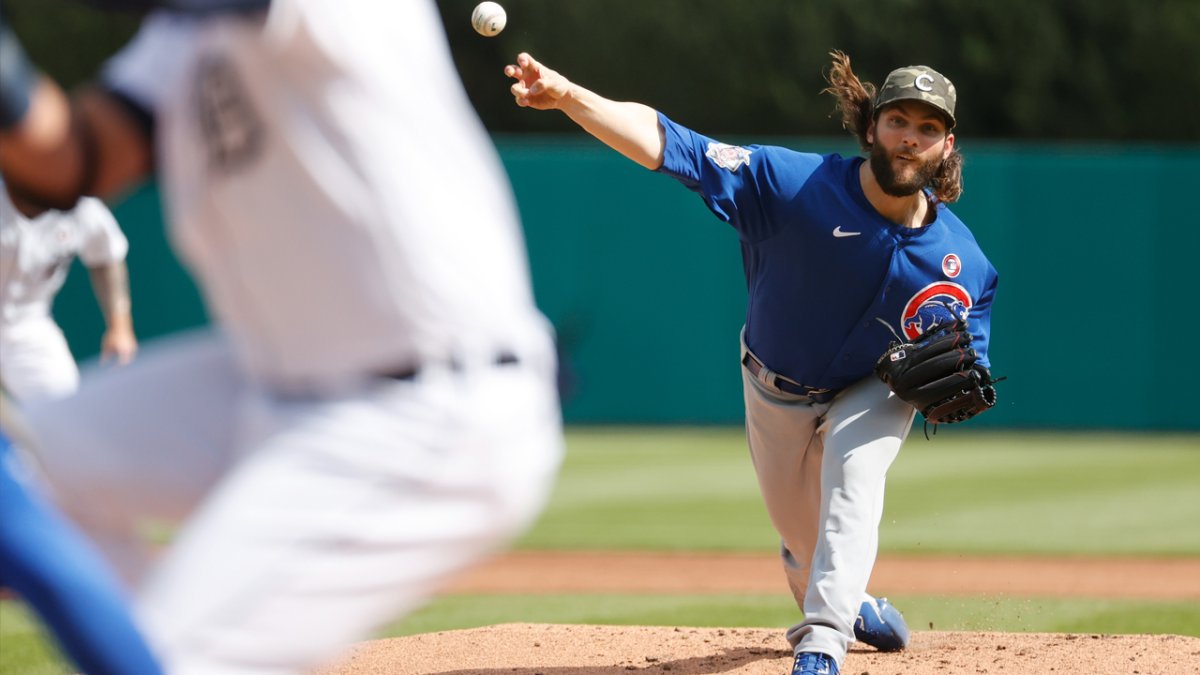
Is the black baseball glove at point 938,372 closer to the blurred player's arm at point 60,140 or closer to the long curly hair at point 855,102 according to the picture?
the long curly hair at point 855,102

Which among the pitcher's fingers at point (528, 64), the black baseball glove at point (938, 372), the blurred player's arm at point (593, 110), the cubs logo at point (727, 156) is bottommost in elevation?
the black baseball glove at point (938, 372)

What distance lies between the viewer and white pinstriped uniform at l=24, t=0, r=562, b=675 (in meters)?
2.07

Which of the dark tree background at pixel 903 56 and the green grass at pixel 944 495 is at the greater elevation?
the dark tree background at pixel 903 56

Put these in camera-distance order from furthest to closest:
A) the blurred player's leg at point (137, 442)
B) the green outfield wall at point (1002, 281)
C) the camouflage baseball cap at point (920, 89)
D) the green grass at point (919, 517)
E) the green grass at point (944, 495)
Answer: the green outfield wall at point (1002, 281)
the green grass at point (944, 495)
the green grass at point (919, 517)
the camouflage baseball cap at point (920, 89)
the blurred player's leg at point (137, 442)

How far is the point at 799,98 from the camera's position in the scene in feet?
68.9

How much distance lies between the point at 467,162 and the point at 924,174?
2722 mm

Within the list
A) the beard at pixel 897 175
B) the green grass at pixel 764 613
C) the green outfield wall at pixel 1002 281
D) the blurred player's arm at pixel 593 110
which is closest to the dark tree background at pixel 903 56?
the green outfield wall at pixel 1002 281

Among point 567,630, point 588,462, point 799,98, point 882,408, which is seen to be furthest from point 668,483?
point 799,98

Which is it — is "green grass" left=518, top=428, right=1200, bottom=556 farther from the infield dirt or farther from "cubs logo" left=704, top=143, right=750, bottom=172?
"cubs logo" left=704, top=143, right=750, bottom=172

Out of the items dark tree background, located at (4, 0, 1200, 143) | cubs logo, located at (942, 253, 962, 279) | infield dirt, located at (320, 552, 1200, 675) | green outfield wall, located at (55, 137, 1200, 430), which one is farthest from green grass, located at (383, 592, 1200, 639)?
dark tree background, located at (4, 0, 1200, 143)

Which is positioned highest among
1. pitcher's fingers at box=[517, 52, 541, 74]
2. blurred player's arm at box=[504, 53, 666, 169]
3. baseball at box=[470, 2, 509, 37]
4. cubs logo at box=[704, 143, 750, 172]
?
baseball at box=[470, 2, 509, 37]

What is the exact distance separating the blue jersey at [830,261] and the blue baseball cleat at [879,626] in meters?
0.74

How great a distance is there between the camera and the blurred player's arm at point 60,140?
6.78ft

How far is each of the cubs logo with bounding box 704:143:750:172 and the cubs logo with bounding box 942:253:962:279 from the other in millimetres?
630
